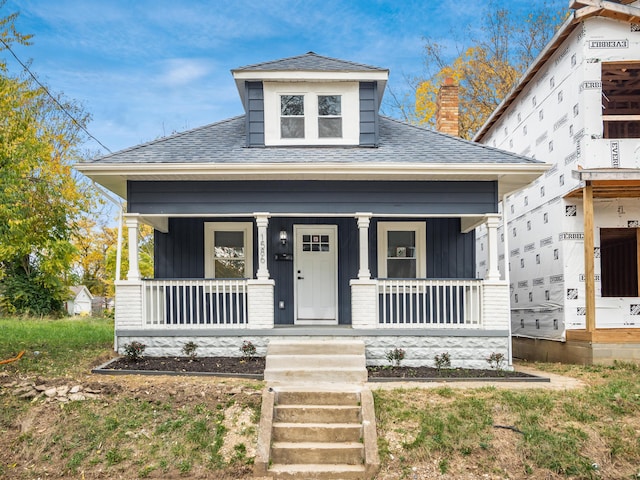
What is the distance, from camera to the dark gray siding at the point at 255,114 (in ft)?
37.1

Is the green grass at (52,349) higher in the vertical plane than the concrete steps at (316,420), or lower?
higher

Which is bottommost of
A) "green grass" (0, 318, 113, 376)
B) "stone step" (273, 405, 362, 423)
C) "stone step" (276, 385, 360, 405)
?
"stone step" (273, 405, 362, 423)

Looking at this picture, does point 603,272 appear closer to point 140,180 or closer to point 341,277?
point 341,277

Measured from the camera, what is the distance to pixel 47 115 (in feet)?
85.0

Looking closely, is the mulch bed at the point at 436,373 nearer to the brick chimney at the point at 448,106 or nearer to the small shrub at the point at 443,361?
the small shrub at the point at 443,361

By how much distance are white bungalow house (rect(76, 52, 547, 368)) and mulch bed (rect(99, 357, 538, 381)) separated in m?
0.30

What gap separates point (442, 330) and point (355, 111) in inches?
182

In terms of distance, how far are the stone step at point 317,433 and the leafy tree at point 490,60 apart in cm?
1961

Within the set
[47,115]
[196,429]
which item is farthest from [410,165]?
[47,115]

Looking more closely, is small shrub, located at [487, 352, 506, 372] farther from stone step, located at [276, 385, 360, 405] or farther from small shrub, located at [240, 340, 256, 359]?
small shrub, located at [240, 340, 256, 359]

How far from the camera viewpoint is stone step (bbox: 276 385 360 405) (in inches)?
299

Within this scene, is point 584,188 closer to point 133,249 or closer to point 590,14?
point 590,14

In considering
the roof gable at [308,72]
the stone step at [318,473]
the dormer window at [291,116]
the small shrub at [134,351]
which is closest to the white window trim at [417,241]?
the dormer window at [291,116]

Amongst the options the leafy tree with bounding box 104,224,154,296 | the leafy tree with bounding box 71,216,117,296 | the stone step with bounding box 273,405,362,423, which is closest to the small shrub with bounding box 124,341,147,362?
the stone step with bounding box 273,405,362,423
